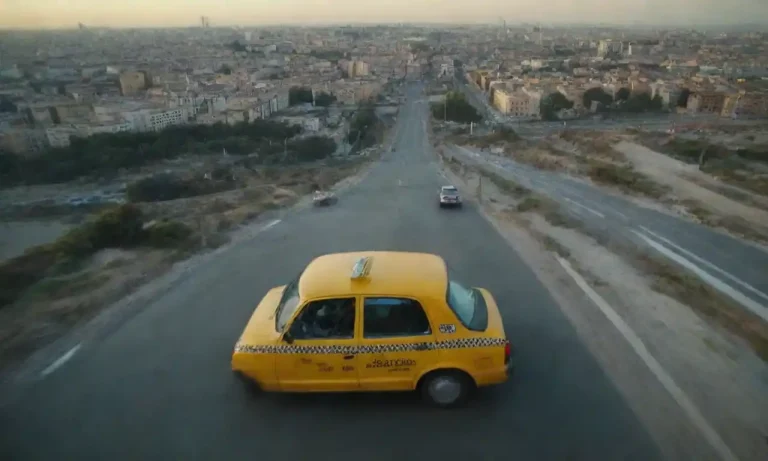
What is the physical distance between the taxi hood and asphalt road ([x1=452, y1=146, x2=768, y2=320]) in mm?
6183

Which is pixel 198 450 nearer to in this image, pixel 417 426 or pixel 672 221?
pixel 417 426

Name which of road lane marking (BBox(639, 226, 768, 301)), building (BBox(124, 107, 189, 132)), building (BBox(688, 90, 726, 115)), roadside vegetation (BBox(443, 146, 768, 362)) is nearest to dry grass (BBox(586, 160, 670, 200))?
roadside vegetation (BBox(443, 146, 768, 362))

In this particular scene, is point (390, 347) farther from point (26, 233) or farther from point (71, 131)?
point (71, 131)

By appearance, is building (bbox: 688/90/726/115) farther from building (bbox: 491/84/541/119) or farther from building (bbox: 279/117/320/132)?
building (bbox: 279/117/320/132)

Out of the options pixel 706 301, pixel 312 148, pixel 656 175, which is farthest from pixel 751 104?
pixel 706 301

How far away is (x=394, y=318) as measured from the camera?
4730 mm

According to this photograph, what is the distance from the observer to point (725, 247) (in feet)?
33.7

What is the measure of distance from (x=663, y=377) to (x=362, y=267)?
3150 mm

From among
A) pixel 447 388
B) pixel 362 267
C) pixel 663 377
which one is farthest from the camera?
pixel 663 377

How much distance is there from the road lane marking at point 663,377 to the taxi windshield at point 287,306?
359 centimetres

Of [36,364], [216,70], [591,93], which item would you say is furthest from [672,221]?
[216,70]

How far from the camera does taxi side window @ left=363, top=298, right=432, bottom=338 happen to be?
4703mm

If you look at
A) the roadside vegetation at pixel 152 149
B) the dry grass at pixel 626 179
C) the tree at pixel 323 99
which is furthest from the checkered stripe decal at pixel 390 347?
the tree at pixel 323 99

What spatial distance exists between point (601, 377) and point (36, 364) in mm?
6038
